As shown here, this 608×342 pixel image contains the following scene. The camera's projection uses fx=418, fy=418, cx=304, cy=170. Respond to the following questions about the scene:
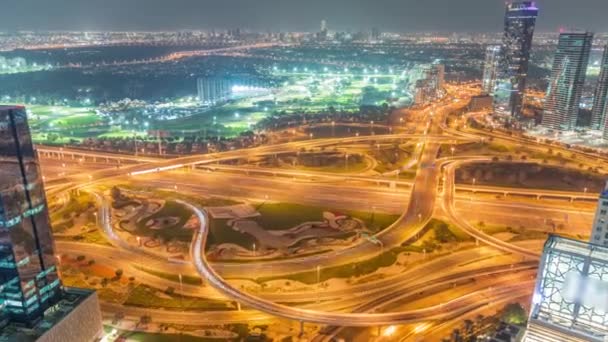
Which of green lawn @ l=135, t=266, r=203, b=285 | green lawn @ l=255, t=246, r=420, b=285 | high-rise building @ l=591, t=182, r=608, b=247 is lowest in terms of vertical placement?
green lawn @ l=135, t=266, r=203, b=285

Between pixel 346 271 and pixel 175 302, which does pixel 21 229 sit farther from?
pixel 346 271

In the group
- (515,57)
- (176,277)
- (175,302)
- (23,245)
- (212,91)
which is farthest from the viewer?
(212,91)

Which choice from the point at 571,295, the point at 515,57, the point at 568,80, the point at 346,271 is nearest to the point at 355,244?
the point at 346,271

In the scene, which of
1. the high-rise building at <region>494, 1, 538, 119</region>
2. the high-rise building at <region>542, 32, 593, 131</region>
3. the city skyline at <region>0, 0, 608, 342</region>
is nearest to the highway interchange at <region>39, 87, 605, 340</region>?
the city skyline at <region>0, 0, 608, 342</region>

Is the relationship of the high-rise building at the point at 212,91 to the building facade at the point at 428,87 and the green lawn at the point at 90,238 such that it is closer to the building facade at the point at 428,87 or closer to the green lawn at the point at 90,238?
the building facade at the point at 428,87

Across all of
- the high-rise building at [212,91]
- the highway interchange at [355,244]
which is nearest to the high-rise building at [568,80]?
the highway interchange at [355,244]

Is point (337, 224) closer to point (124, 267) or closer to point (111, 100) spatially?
point (124, 267)

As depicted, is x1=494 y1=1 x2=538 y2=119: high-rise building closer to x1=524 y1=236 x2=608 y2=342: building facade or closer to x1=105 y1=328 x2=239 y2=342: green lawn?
x1=524 y1=236 x2=608 y2=342: building facade
